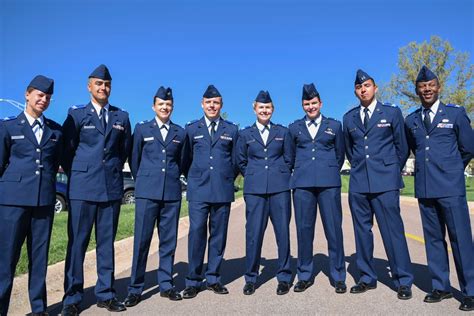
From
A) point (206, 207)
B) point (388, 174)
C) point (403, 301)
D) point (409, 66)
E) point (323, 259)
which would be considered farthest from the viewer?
point (409, 66)

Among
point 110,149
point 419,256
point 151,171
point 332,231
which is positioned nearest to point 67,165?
point 110,149

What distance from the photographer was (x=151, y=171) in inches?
193

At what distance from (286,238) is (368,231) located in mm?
926

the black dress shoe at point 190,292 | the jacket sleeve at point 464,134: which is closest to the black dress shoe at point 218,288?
the black dress shoe at point 190,292

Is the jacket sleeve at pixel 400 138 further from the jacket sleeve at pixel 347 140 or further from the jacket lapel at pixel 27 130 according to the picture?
the jacket lapel at pixel 27 130

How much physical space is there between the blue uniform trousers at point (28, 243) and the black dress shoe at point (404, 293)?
11.3 feet

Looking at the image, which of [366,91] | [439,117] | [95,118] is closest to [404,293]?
[439,117]

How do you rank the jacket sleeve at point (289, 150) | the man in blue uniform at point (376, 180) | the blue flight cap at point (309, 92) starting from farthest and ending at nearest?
1. the jacket sleeve at point (289, 150)
2. the blue flight cap at point (309, 92)
3. the man in blue uniform at point (376, 180)

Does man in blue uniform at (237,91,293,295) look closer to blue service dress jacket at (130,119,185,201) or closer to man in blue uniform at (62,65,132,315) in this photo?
blue service dress jacket at (130,119,185,201)

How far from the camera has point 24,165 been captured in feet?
13.1

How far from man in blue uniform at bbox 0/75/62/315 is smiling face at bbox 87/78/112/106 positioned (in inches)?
18.5

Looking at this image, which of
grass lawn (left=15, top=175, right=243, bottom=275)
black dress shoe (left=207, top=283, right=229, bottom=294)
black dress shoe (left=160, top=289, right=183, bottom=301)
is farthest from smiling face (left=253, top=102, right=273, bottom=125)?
grass lawn (left=15, top=175, right=243, bottom=275)

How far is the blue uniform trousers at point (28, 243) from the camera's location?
3.88m

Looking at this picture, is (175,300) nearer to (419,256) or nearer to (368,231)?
(368,231)
